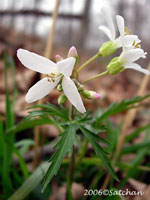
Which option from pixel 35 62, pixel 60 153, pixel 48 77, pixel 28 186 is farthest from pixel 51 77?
pixel 28 186

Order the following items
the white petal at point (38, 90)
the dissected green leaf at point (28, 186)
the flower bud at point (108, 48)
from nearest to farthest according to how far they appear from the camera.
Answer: the white petal at point (38, 90) → the dissected green leaf at point (28, 186) → the flower bud at point (108, 48)

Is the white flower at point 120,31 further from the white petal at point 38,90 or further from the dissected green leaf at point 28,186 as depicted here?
the dissected green leaf at point 28,186

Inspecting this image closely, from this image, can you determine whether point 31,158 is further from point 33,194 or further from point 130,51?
point 130,51

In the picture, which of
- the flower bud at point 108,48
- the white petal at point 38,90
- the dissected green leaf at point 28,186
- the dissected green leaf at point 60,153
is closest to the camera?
the dissected green leaf at point 60,153

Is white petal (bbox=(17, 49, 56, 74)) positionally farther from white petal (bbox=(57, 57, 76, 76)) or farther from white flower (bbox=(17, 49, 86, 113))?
white petal (bbox=(57, 57, 76, 76))

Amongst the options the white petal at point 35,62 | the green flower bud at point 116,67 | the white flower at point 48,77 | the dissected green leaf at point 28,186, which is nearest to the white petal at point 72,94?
the white flower at point 48,77

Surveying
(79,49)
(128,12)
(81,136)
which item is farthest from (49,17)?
(81,136)
